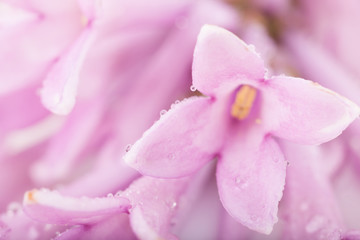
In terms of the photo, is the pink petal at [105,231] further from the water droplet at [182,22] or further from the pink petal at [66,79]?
the water droplet at [182,22]

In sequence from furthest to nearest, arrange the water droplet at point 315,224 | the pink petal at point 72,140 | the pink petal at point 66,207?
the pink petal at point 72,140
the water droplet at point 315,224
the pink petal at point 66,207

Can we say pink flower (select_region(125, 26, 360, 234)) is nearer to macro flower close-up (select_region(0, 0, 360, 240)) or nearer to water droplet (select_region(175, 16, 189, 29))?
macro flower close-up (select_region(0, 0, 360, 240))

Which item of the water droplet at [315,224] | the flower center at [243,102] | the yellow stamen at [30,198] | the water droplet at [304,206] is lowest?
the water droplet at [315,224]

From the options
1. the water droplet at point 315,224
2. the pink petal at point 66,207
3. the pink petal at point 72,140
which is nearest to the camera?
the pink petal at point 66,207

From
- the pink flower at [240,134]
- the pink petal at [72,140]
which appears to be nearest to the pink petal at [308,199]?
the pink flower at [240,134]

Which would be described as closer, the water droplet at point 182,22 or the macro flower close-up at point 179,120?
the macro flower close-up at point 179,120

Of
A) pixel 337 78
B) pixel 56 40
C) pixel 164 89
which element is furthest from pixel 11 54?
pixel 337 78

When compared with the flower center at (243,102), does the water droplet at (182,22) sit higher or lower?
higher

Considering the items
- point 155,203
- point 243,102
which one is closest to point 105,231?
point 155,203

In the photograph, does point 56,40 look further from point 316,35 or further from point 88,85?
point 316,35
